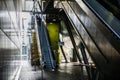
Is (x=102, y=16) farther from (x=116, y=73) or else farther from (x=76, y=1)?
(x=76, y=1)

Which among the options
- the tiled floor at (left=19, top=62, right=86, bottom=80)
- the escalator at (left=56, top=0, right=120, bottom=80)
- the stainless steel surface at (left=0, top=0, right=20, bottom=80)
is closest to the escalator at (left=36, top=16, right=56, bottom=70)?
the tiled floor at (left=19, top=62, right=86, bottom=80)

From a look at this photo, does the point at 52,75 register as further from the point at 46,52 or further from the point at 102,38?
the point at 102,38

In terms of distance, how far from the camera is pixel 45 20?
19.5 meters

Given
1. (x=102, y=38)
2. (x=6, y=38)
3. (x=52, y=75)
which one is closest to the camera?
(x=6, y=38)

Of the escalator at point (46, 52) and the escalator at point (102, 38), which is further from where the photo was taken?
the escalator at point (46, 52)

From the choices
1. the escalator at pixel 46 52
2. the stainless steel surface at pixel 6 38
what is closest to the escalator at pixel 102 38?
the stainless steel surface at pixel 6 38

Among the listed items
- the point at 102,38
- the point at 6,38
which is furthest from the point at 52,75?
the point at 6,38

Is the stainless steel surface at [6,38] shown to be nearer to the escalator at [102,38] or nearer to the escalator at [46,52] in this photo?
the escalator at [102,38]

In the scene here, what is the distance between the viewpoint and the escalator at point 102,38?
159 inches

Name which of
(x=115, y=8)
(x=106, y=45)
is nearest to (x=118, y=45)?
(x=106, y=45)

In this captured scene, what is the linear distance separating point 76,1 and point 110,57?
3.77 m

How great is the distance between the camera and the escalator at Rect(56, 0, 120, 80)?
4.05m

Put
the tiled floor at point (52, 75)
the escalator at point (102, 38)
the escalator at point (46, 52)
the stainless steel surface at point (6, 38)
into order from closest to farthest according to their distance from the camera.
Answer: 1. the stainless steel surface at point (6, 38)
2. the escalator at point (102, 38)
3. the tiled floor at point (52, 75)
4. the escalator at point (46, 52)

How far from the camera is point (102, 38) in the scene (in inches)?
189
